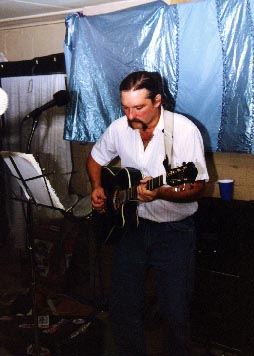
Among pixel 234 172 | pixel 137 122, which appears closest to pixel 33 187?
pixel 137 122

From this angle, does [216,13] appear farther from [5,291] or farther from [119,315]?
[5,291]

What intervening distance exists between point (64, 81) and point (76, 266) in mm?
2067

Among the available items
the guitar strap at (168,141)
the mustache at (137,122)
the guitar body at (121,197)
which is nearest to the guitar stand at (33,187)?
the guitar body at (121,197)

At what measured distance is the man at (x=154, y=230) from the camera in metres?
2.64

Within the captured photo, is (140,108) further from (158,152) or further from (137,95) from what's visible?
(158,152)

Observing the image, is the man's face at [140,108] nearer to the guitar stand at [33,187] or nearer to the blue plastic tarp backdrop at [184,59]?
the blue plastic tarp backdrop at [184,59]

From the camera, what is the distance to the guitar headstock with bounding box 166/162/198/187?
2.43 metres

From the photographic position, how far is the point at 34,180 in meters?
2.93

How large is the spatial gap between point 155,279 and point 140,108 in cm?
115

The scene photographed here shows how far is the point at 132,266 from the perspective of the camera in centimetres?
278

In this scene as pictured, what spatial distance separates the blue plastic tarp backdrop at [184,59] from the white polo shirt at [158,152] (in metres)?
0.47

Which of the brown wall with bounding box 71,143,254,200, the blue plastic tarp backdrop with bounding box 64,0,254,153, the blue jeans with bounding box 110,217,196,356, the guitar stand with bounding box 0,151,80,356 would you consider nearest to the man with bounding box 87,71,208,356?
the blue jeans with bounding box 110,217,196,356

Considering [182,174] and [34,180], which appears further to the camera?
[34,180]

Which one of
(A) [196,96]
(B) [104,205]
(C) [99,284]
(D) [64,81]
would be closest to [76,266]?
(C) [99,284]
